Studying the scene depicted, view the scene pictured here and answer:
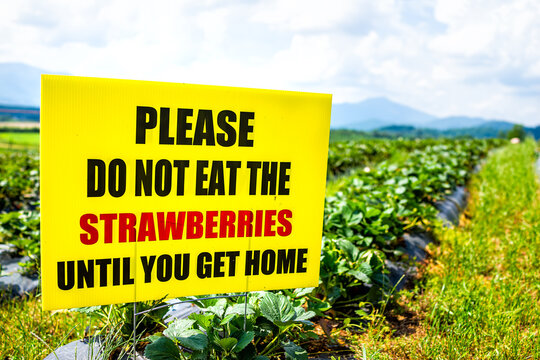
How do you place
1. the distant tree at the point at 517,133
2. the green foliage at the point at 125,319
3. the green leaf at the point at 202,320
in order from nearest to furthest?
the green leaf at the point at 202,320 < the green foliage at the point at 125,319 < the distant tree at the point at 517,133

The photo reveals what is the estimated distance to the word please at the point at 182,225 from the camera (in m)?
1.58

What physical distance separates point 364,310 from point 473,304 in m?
0.68

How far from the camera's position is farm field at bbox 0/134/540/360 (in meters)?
1.76

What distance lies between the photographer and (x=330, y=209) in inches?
130

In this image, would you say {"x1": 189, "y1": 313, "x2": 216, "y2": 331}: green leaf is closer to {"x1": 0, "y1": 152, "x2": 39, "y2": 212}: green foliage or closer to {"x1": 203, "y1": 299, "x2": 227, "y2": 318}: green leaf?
{"x1": 203, "y1": 299, "x2": 227, "y2": 318}: green leaf

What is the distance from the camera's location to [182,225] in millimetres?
1670

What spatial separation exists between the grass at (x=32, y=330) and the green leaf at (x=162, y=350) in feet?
1.59

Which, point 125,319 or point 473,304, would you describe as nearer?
point 125,319

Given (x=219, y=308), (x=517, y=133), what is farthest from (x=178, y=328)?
(x=517, y=133)

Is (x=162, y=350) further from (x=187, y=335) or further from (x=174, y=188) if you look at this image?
(x=174, y=188)

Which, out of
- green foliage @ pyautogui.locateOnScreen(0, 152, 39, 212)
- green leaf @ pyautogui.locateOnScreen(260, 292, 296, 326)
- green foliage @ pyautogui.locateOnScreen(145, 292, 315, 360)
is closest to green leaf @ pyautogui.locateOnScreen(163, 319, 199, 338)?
green foliage @ pyautogui.locateOnScreen(145, 292, 315, 360)

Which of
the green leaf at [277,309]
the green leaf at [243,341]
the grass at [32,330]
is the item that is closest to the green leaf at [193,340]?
the green leaf at [243,341]

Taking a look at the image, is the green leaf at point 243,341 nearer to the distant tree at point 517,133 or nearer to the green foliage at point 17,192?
the green foliage at point 17,192

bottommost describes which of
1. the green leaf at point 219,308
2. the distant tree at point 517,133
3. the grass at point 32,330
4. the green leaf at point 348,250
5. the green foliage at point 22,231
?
the grass at point 32,330
